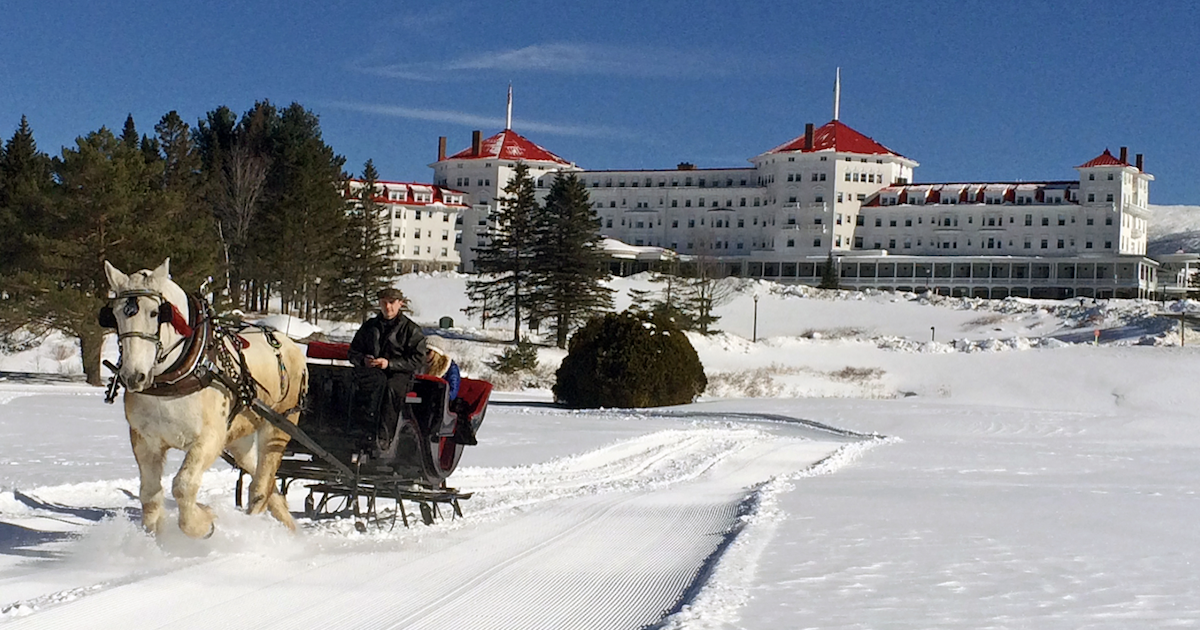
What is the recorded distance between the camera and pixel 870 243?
125250mm

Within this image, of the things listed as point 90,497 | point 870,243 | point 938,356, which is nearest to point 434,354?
point 90,497

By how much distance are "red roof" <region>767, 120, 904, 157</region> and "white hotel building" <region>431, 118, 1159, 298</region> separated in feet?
0.59

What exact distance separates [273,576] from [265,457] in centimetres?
203

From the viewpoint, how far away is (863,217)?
12619 cm

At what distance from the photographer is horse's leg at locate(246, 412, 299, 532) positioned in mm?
10070

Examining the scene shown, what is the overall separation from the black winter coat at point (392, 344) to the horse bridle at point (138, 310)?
103 inches

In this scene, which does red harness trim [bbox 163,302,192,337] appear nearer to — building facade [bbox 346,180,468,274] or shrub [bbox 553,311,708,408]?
shrub [bbox 553,311,708,408]

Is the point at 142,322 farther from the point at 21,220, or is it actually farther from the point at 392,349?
the point at 21,220

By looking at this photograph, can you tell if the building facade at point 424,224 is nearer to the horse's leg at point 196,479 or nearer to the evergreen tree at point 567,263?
the evergreen tree at point 567,263

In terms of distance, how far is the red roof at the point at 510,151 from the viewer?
135875 millimetres

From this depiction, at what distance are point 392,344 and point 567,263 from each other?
184 feet

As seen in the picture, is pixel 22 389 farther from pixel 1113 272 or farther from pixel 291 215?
pixel 1113 272

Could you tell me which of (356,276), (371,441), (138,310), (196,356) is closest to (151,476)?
(196,356)

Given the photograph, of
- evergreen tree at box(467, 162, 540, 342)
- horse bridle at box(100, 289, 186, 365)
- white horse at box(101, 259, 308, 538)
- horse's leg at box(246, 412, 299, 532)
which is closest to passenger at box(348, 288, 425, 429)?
horse's leg at box(246, 412, 299, 532)
